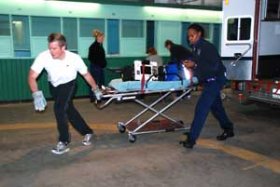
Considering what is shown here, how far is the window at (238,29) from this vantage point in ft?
23.5

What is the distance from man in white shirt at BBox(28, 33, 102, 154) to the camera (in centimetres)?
464

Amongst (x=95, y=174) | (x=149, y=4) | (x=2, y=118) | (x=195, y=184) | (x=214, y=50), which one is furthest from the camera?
(x=149, y=4)

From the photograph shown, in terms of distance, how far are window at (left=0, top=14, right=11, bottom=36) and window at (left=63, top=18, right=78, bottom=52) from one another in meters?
1.40

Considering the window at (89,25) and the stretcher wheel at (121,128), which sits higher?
the window at (89,25)

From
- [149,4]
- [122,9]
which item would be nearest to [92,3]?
[122,9]

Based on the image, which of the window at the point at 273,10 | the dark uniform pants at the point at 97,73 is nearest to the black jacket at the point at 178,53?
the dark uniform pants at the point at 97,73

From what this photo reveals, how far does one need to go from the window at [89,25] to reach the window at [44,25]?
0.64 meters

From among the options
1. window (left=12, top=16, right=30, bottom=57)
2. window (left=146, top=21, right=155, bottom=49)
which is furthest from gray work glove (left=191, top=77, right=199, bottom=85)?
window (left=146, top=21, right=155, bottom=49)

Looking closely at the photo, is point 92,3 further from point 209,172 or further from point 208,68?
point 209,172

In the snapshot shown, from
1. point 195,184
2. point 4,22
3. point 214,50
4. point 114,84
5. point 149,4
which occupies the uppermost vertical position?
point 149,4

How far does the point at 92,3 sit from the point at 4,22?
2271 mm

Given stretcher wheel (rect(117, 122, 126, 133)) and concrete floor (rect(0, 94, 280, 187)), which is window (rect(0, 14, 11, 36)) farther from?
stretcher wheel (rect(117, 122, 126, 133))

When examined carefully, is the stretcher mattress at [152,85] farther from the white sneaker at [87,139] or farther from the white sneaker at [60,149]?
the white sneaker at [60,149]

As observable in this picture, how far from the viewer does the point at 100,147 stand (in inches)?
212
